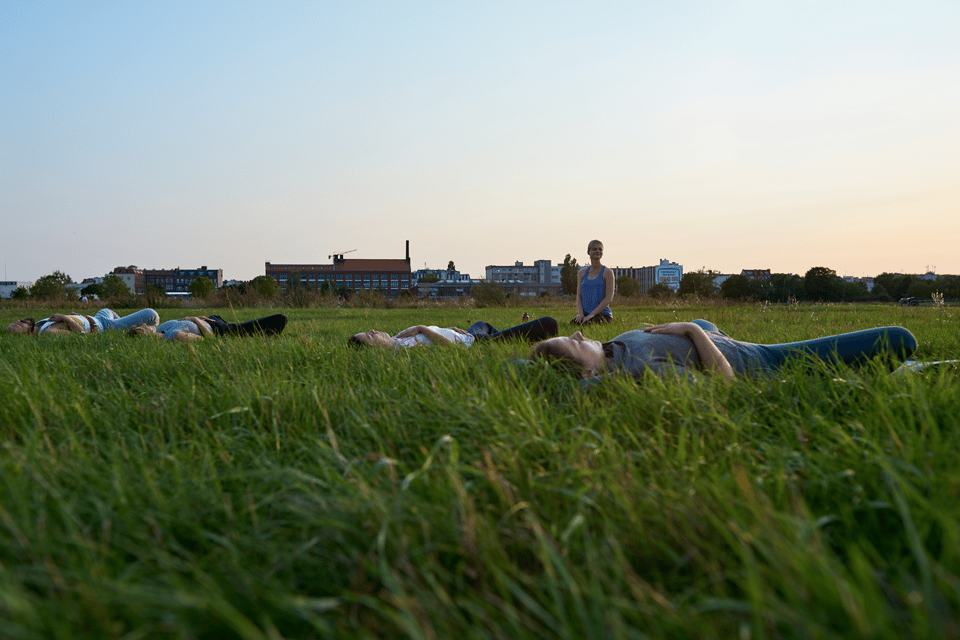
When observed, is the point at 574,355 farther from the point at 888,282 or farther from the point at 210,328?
the point at 888,282

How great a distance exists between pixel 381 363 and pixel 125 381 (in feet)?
4.87

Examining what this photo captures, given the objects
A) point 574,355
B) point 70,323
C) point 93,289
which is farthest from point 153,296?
point 93,289

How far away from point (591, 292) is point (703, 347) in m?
6.70

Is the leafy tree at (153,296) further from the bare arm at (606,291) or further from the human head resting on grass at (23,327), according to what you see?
the bare arm at (606,291)

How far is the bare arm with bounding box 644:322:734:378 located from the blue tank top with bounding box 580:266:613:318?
629 cm

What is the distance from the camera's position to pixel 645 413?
80.6 inches

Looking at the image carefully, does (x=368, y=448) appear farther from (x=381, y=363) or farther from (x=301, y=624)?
(x=381, y=363)

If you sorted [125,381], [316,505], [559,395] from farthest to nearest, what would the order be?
[125,381] → [559,395] → [316,505]

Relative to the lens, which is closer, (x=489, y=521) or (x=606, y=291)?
(x=489, y=521)

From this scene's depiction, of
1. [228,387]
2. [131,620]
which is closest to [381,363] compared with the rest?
[228,387]

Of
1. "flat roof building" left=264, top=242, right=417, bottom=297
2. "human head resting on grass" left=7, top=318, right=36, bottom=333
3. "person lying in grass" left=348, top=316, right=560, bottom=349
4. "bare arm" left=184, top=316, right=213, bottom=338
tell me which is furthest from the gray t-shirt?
"flat roof building" left=264, top=242, right=417, bottom=297

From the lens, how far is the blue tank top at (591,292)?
9.34m

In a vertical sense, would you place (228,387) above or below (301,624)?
above

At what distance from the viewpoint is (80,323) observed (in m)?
6.89
